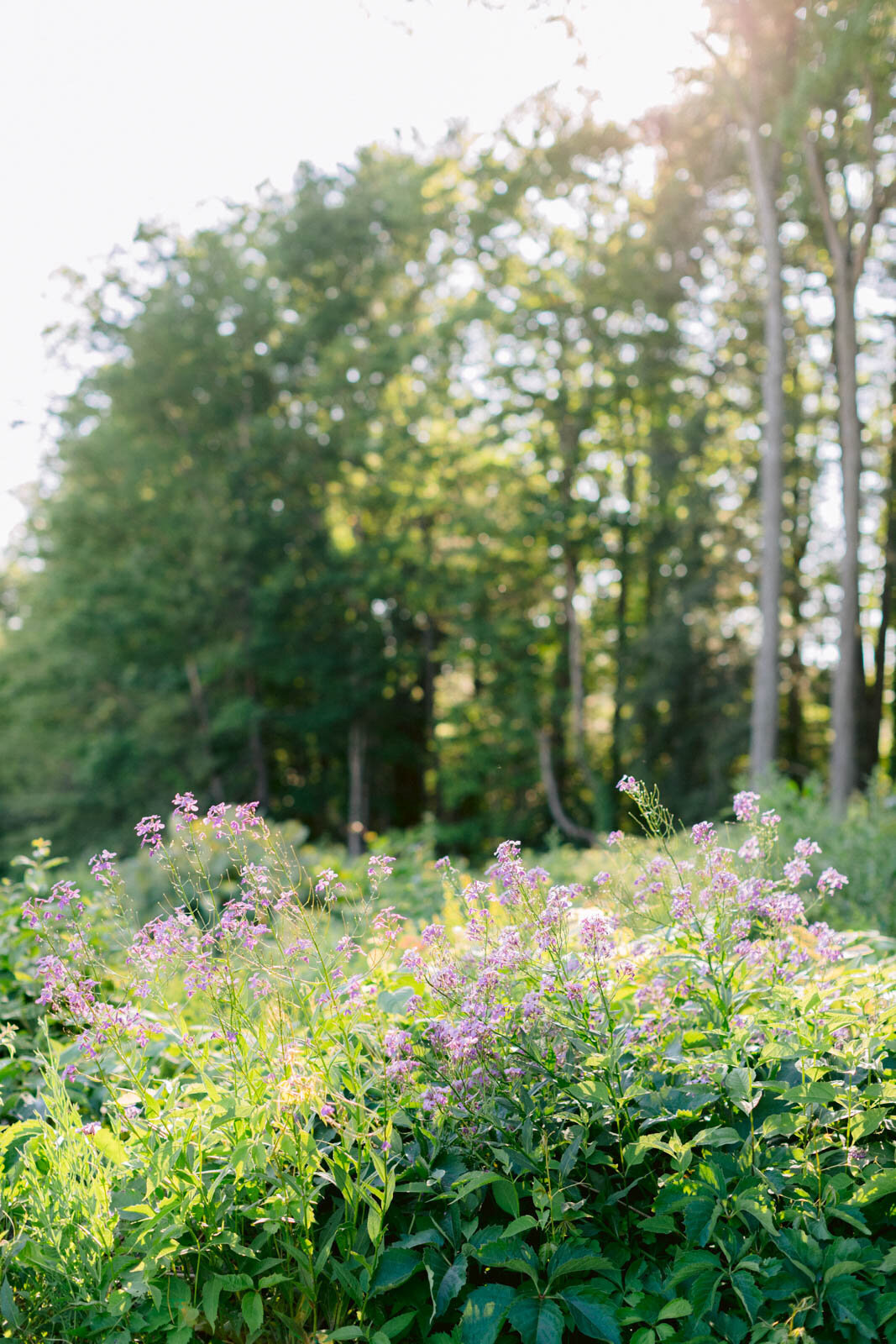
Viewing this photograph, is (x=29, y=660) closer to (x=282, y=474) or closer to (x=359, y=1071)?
(x=282, y=474)

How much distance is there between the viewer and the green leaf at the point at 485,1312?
5.73ft

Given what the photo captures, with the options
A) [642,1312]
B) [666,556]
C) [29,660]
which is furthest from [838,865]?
[29,660]

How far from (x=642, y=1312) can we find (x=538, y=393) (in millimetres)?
17269

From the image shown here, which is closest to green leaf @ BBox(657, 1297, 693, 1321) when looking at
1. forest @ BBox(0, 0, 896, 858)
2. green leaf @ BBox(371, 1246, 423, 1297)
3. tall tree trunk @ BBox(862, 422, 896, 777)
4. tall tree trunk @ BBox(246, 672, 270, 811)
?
green leaf @ BBox(371, 1246, 423, 1297)

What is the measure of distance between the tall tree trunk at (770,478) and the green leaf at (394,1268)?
9.81 meters

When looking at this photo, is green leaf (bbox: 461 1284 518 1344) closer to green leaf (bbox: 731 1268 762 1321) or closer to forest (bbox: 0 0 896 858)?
green leaf (bbox: 731 1268 762 1321)

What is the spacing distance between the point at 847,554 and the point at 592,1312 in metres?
11.2

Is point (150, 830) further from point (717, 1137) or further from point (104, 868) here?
point (717, 1137)

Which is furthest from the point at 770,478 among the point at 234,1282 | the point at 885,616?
the point at 234,1282

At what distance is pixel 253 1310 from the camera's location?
70.4 inches

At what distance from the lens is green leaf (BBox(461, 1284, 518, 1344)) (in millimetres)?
1745

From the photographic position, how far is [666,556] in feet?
56.8

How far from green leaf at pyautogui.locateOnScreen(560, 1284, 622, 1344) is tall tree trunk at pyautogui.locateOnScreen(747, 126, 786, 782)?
977 centimetres

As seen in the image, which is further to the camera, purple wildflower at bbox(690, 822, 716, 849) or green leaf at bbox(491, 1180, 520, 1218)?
purple wildflower at bbox(690, 822, 716, 849)
